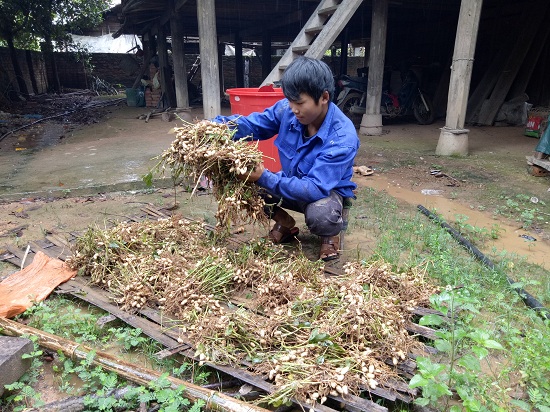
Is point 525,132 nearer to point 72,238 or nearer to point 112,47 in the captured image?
point 72,238

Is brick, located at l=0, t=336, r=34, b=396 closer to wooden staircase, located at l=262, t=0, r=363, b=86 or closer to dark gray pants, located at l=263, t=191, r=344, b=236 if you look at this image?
dark gray pants, located at l=263, t=191, r=344, b=236

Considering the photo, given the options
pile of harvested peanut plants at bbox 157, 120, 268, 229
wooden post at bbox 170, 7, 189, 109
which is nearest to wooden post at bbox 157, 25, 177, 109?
wooden post at bbox 170, 7, 189, 109

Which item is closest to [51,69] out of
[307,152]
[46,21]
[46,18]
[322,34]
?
[46,21]

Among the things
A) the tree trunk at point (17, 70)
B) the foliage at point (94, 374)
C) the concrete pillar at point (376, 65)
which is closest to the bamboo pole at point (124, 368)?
the foliage at point (94, 374)

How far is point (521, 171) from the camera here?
5234 mm

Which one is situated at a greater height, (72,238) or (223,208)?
(223,208)

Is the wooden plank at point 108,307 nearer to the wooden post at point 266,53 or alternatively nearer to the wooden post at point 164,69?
the wooden post at point 164,69

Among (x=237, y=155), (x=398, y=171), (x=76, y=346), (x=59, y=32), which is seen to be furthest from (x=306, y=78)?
(x=59, y=32)

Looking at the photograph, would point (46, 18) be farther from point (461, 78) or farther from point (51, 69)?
point (461, 78)

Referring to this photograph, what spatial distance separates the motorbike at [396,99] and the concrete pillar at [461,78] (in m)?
3.08

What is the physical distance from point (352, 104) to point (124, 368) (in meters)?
9.01

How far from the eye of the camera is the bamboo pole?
1555 millimetres

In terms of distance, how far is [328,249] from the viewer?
284cm

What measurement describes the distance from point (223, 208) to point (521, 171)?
460 cm
